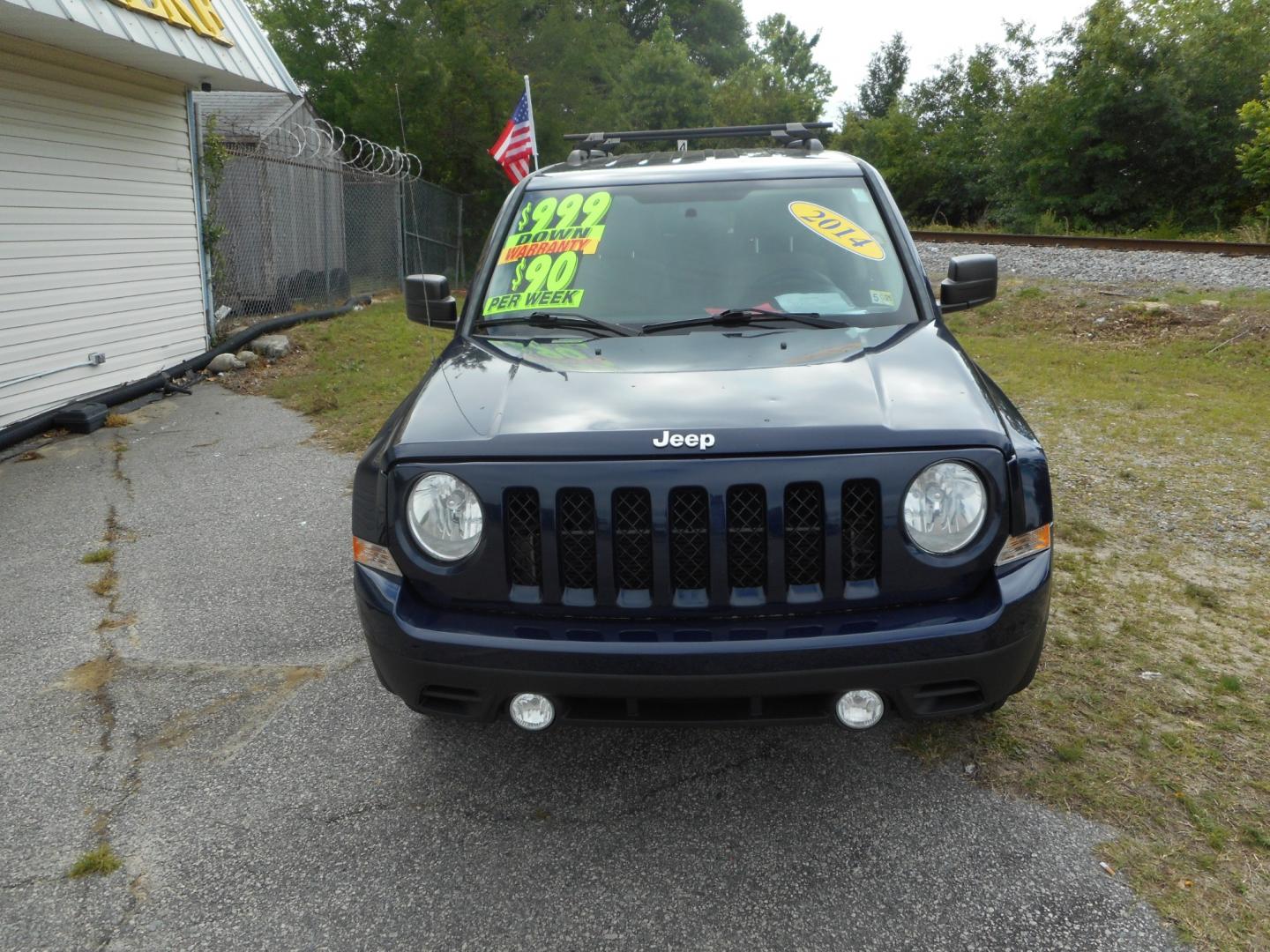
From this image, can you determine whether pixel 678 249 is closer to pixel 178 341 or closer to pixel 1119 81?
pixel 178 341

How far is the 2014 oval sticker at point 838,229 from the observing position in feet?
11.9

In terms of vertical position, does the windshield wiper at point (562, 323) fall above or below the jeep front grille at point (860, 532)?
above

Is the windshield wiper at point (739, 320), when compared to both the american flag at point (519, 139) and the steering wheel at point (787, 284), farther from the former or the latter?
the american flag at point (519, 139)

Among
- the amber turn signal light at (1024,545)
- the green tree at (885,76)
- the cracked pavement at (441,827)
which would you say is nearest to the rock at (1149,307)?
the cracked pavement at (441,827)

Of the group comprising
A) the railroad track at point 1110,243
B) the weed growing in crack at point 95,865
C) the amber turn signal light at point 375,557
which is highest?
the railroad track at point 1110,243

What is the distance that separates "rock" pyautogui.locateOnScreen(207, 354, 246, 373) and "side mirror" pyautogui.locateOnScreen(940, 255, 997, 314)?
8872mm

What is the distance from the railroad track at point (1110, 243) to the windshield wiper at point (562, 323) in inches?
539

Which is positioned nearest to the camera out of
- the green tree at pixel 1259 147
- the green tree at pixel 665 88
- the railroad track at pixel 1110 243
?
the railroad track at pixel 1110 243

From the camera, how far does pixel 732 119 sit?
45.5 metres

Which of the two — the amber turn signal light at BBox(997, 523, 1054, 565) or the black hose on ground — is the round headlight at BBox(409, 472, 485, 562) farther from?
the black hose on ground

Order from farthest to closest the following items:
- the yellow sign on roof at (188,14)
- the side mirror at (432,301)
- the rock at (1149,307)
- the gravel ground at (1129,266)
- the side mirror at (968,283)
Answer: the gravel ground at (1129,266) → the rock at (1149,307) → the yellow sign on roof at (188,14) → the side mirror at (432,301) → the side mirror at (968,283)

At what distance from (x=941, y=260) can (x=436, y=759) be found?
46.8 ft

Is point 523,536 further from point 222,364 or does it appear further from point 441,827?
point 222,364

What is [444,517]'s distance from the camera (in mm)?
2520
